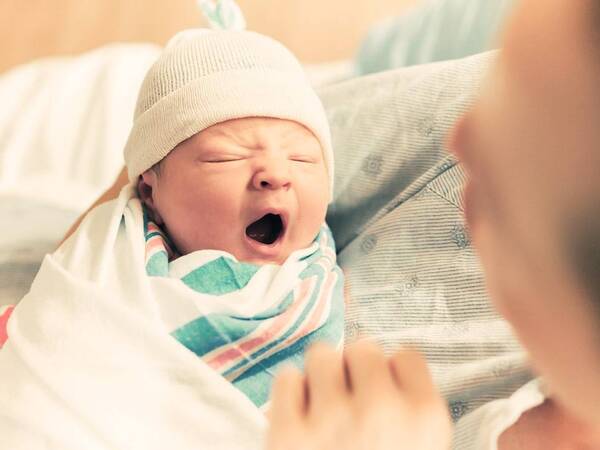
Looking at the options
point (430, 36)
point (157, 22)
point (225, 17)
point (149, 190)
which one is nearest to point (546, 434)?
point (149, 190)

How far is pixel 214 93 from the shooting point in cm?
65

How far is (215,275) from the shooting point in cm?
61

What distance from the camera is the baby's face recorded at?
2.07 feet

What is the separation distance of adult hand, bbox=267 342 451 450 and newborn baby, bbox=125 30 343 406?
0.30 m

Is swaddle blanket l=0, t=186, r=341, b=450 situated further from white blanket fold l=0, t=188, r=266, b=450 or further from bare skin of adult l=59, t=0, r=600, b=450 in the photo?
bare skin of adult l=59, t=0, r=600, b=450

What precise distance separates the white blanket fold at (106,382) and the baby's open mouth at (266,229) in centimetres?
14

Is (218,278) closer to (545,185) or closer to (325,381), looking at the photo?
(325,381)

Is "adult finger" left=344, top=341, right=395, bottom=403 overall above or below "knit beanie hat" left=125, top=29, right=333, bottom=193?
above

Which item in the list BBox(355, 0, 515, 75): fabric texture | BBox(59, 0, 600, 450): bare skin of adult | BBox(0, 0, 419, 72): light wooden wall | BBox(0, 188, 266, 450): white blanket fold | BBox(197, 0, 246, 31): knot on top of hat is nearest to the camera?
BBox(59, 0, 600, 450): bare skin of adult

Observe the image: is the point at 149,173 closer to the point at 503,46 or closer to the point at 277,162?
the point at 277,162

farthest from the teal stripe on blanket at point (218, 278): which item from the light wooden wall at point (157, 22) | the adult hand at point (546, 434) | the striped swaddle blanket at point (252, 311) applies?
the light wooden wall at point (157, 22)

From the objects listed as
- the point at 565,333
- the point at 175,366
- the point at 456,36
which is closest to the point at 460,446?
the point at 175,366

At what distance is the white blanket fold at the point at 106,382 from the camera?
1.61ft

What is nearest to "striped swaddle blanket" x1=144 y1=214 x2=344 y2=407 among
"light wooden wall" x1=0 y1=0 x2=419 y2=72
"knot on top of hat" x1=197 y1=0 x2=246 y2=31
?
"knot on top of hat" x1=197 y1=0 x2=246 y2=31
